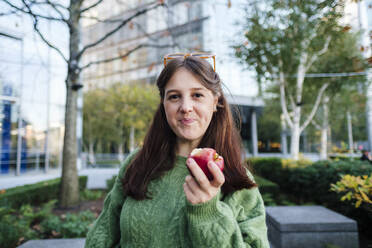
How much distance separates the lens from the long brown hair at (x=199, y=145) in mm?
1354

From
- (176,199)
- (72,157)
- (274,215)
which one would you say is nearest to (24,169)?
(72,157)

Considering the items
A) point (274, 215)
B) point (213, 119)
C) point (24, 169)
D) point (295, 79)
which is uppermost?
point (295, 79)

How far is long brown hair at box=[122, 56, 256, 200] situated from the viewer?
4.44 ft

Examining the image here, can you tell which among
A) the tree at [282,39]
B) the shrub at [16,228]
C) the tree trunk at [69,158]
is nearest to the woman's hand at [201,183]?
the shrub at [16,228]

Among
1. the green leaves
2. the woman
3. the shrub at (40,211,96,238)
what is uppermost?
the green leaves

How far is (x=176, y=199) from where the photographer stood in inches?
54.6

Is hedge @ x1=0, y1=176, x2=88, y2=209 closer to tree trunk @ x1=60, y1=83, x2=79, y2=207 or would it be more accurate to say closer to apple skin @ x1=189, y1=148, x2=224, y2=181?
tree trunk @ x1=60, y1=83, x2=79, y2=207

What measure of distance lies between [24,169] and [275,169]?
46.0 feet

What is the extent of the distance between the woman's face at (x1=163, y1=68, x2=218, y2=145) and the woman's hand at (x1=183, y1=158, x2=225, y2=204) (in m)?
0.38

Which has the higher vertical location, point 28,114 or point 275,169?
point 28,114

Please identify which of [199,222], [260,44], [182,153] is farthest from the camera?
[260,44]

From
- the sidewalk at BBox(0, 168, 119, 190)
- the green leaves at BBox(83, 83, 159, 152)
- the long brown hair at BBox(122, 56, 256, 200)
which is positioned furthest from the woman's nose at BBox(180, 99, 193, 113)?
the green leaves at BBox(83, 83, 159, 152)

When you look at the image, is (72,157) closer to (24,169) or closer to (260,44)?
(260,44)

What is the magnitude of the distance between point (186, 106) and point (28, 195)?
6420mm
